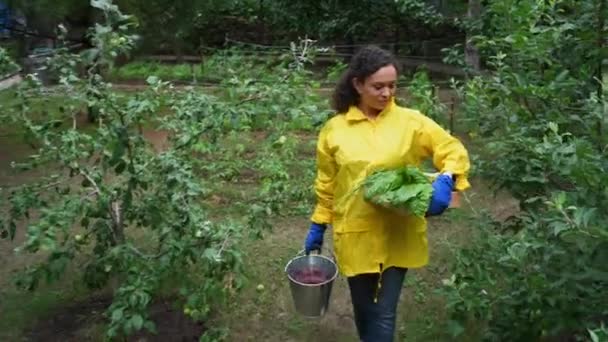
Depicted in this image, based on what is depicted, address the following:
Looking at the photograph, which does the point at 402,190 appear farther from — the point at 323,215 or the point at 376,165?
the point at 323,215

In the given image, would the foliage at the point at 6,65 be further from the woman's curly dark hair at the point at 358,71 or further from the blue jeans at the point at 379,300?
the blue jeans at the point at 379,300

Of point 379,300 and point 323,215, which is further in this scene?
point 323,215

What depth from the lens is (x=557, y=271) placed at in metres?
2.74

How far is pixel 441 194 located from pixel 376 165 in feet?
0.98

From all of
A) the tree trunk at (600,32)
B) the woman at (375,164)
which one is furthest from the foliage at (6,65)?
the tree trunk at (600,32)

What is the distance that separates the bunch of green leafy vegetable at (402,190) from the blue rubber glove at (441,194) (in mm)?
22

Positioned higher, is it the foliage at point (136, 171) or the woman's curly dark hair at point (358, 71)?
the woman's curly dark hair at point (358, 71)

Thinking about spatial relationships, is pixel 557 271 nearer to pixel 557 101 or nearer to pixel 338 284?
pixel 557 101

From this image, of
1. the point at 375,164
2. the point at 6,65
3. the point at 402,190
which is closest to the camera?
the point at 402,190

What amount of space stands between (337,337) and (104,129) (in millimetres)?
1551

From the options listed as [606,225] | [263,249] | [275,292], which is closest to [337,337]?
[275,292]

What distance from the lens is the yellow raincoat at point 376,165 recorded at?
3.01m

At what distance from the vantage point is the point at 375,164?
3.00 meters

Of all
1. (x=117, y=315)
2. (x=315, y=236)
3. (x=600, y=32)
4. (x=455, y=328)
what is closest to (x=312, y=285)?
(x=315, y=236)
